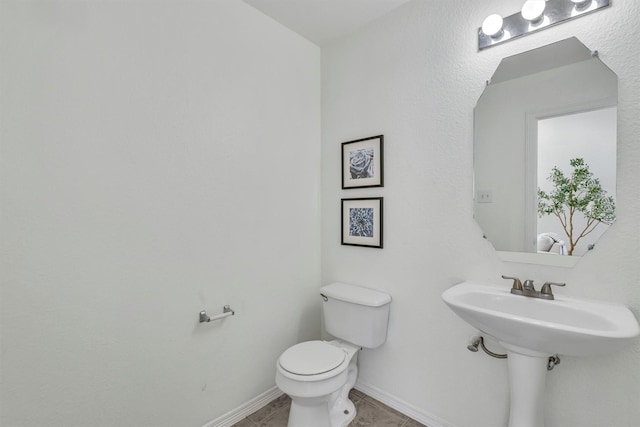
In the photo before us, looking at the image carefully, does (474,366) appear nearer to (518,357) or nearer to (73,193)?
(518,357)

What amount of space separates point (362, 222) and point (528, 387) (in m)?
1.16

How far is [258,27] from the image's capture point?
1.84 metres

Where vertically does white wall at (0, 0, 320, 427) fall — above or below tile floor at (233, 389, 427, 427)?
above

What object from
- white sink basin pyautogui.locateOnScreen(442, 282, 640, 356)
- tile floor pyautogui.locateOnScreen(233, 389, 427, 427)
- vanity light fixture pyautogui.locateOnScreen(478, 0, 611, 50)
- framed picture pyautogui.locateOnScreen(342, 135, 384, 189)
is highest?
vanity light fixture pyautogui.locateOnScreen(478, 0, 611, 50)

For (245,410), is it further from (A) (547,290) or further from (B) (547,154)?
(B) (547,154)

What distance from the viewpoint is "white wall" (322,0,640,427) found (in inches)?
46.4

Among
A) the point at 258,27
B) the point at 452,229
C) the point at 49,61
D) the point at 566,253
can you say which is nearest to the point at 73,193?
the point at 49,61

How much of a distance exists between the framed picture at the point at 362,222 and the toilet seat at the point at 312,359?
0.68 m

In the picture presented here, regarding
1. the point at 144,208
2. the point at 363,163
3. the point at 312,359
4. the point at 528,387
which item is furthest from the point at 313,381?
the point at 363,163

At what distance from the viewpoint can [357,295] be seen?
1855 millimetres

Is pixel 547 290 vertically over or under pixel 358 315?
over

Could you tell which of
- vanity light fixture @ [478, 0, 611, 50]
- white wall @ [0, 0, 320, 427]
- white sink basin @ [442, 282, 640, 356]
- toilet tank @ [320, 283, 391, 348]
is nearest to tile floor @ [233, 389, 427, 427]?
white wall @ [0, 0, 320, 427]

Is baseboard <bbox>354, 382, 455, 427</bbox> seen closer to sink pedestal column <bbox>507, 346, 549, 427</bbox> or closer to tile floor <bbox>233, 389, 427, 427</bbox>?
tile floor <bbox>233, 389, 427, 427</bbox>

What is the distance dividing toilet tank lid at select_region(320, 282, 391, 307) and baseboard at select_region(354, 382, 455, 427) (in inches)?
24.2
